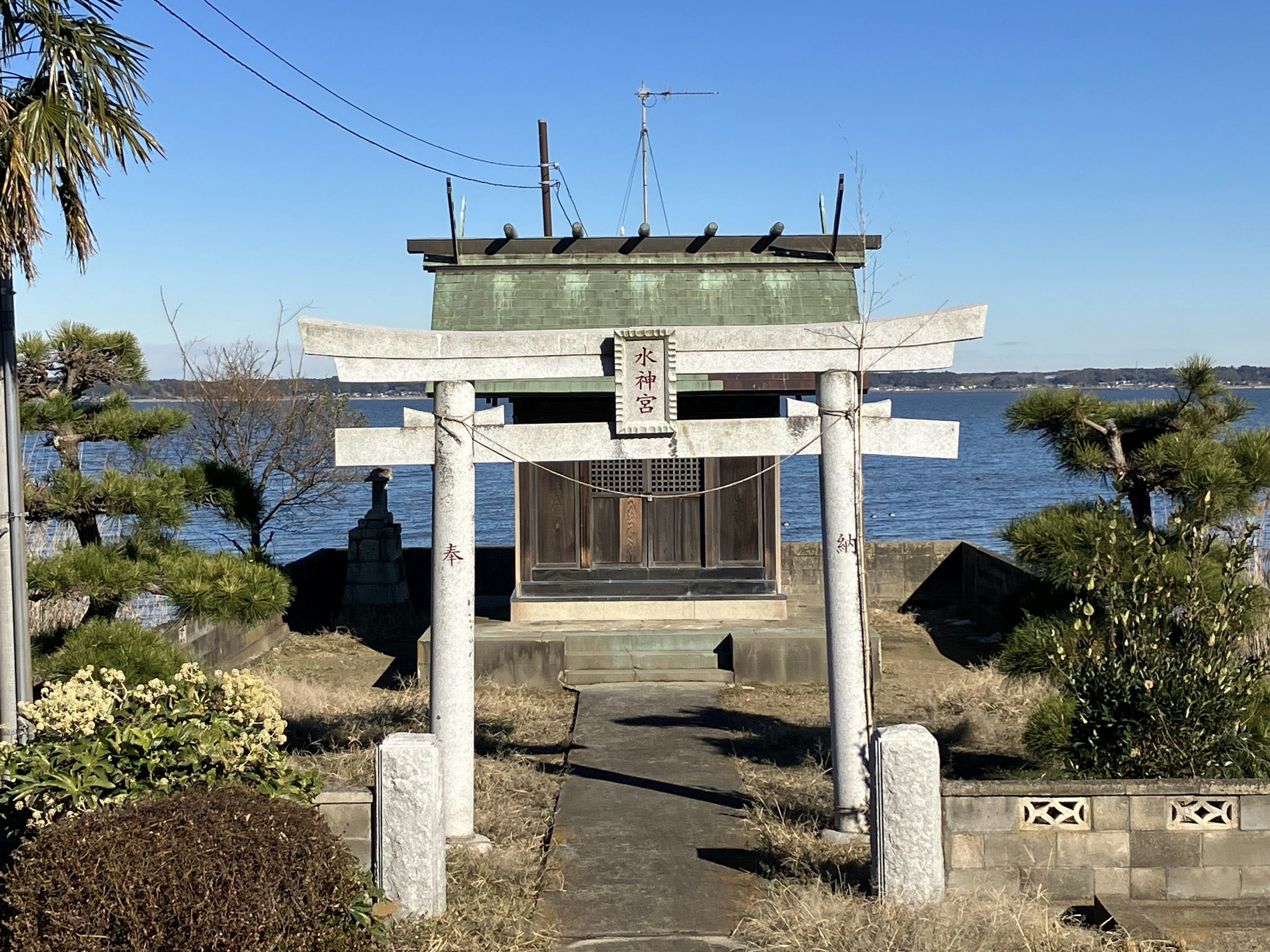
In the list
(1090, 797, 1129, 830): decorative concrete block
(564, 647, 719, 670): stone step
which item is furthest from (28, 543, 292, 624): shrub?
(1090, 797, 1129, 830): decorative concrete block

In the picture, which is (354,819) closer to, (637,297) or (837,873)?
(837,873)

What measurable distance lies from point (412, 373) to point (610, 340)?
4.77 feet

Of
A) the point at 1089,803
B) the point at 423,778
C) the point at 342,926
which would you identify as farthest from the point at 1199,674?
the point at 342,926

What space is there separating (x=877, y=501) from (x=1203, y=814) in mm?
50706

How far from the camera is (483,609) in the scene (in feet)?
55.8

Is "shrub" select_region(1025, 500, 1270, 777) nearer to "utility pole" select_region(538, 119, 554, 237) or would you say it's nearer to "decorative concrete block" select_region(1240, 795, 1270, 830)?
"decorative concrete block" select_region(1240, 795, 1270, 830)

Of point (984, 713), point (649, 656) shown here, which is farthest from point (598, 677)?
point (984, 713)

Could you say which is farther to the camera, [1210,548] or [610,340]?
[1210,548]

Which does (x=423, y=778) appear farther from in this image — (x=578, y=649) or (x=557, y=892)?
(x=578, y=649)

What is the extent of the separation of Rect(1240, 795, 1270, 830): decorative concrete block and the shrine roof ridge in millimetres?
9870

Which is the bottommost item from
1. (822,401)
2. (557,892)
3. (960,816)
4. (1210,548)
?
(557,892)

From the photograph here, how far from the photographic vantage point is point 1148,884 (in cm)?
704

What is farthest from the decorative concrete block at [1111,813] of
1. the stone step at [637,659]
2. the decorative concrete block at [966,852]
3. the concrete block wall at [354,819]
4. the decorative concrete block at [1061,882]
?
the stone step at [637,659]

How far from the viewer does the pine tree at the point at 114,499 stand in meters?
10.2
